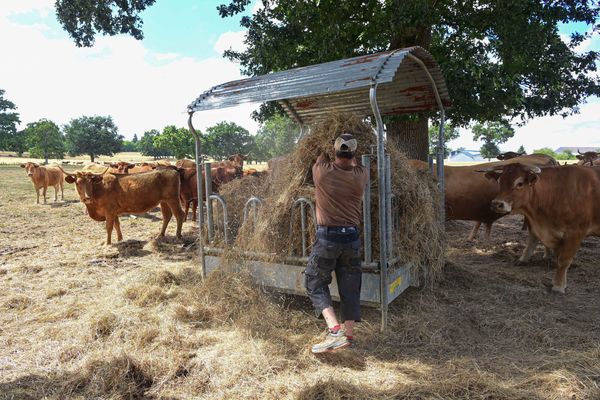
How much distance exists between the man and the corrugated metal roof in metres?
0.72

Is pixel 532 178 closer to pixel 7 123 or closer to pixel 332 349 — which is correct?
pixel 332 349

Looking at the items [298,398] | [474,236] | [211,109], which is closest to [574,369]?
[298,398]

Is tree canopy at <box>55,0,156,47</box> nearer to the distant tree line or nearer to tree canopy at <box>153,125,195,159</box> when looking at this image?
the distant tree line

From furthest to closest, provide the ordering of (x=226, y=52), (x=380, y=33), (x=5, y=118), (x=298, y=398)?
(x=5, y=118) < (x=226, y=52) < (x=380, y=33) < (x=298, y=398)

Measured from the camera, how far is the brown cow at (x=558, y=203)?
564 centimetres

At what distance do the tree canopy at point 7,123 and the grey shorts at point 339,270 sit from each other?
311ft

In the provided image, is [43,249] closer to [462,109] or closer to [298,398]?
[298,398]

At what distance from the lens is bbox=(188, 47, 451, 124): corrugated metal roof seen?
4238mm

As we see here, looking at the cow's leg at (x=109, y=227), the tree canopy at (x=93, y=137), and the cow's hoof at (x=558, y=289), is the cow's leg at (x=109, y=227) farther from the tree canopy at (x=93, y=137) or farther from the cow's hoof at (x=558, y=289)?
the tree canopy at (x=93, y=137)

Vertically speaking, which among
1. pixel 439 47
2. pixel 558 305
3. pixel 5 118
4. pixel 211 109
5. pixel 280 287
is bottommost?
pixel 558 305

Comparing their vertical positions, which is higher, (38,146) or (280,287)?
(38,146)

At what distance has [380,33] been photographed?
931 cm

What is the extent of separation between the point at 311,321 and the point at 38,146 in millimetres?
93825

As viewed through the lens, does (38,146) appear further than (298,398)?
Yes
